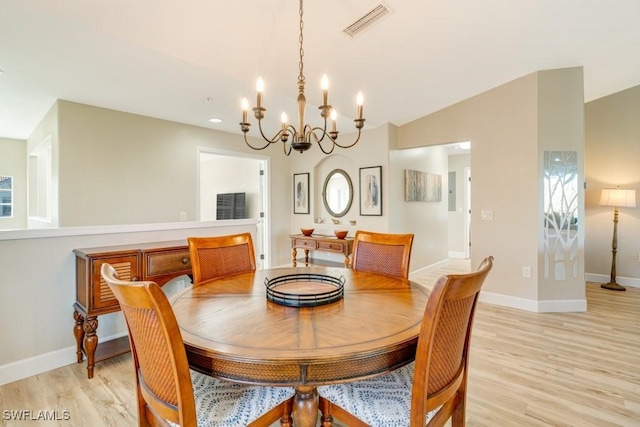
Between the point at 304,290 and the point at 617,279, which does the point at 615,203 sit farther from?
the point at 304,290

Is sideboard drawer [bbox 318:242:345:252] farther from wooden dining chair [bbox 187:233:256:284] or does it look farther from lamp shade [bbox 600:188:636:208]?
lamp shade [bbox 600:188:636:208]

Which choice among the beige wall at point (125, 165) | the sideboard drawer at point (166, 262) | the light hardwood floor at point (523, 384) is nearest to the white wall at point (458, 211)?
the light hardwood floor at point (523, 384)

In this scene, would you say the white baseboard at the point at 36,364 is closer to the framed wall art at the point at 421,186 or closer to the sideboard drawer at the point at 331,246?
the sideboard drawer at the point at 331,246

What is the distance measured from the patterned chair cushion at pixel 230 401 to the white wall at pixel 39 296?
1.74 metres

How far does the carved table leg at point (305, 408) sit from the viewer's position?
3.74 feet

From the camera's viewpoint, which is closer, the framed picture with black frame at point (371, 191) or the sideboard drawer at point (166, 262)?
the sideboard drawer at point (166, 262)

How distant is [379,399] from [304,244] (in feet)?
12.0

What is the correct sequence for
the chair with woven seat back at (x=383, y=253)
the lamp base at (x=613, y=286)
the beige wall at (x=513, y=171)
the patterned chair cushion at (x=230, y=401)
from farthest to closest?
the lamp base at (x=613, y=286) < the beige wall at (x=513, y=171) < the chair with woven seat back at (x=383, y=253) < the patterned chair cushion at (x=230, y=401)

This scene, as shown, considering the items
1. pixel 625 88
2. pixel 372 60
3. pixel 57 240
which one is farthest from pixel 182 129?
pixel 625 88

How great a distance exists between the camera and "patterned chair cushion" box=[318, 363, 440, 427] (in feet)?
3.54

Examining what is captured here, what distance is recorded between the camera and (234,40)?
251 cm

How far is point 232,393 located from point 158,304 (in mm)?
511

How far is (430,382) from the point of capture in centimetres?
105

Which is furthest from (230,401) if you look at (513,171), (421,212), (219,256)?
(421,212)
